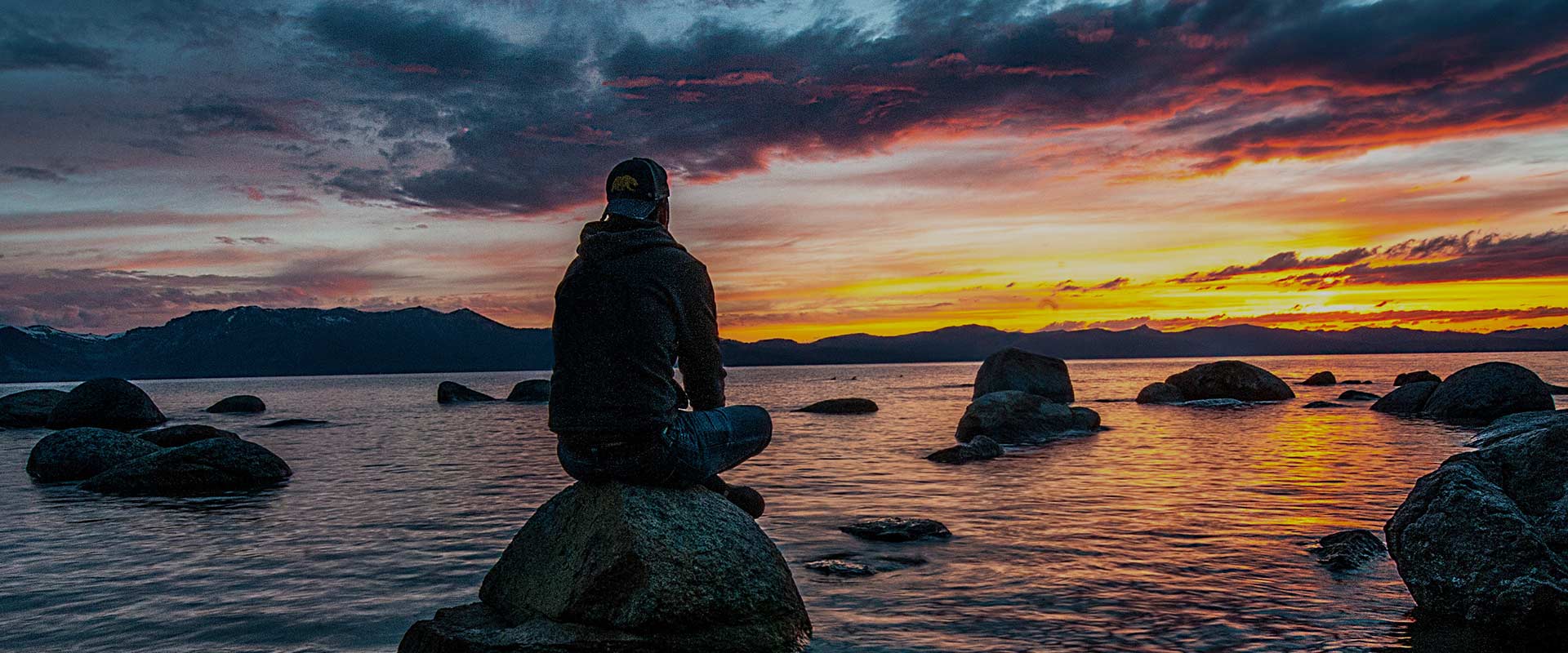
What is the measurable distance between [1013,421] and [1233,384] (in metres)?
23.4

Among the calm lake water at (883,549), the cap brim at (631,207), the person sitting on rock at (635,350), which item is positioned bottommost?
the calm lake water at (883,549)

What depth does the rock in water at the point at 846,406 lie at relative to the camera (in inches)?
1698

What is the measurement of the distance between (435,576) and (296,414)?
4762 centimetres

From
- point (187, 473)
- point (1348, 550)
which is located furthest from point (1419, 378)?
point (187, 473)

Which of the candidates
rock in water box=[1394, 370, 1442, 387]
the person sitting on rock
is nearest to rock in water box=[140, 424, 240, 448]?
the person sitting on rock

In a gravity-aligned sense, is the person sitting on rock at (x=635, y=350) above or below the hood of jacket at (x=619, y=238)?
below

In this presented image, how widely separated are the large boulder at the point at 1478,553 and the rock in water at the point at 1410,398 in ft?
95.4

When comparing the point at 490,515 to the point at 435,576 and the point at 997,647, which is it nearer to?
the point at 435,576

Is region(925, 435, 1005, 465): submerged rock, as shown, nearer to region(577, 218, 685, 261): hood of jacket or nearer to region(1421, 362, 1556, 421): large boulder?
region(577, 218, 685, 261): hood of jacket

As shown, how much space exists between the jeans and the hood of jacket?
121 cm

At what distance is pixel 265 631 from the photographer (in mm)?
7566

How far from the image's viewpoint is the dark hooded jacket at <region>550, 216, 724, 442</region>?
6.04m

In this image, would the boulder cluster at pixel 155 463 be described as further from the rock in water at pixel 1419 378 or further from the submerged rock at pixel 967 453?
the rock in water at pixel 1419 378

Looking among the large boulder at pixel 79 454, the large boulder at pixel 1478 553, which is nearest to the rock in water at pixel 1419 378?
the large boulder at pixel 1478 553
